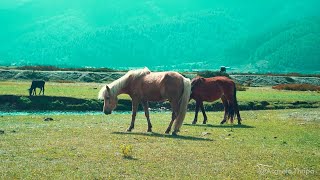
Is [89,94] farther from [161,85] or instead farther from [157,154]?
[157,154]

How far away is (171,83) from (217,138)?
3.21 m

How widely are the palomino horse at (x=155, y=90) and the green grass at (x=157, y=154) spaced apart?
3.48ft

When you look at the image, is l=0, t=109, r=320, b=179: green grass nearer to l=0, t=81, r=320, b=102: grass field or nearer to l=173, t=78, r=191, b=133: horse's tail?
l=173, t=78, r=191, b=133: horse's tail

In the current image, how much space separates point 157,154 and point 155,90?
21.0 feet

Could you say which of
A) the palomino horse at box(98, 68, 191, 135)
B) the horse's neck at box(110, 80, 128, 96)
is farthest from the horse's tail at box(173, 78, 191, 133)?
the horse's neck at box(110, 80, 128, 96)

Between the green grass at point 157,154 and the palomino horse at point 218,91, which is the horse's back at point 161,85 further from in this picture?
the palomino horse at point 218,91

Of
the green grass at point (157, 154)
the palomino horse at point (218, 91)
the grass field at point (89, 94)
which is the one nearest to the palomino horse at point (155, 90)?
the green grass at point (157, 154)

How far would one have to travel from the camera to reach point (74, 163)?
1316cm

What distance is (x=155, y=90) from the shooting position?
20.9 meters

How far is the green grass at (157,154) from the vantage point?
40.1 feet

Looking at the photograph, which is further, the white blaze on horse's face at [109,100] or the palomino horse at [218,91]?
the palomino horse at [218,91]

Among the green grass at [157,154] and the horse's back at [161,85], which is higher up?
the horse's back at [161,85]

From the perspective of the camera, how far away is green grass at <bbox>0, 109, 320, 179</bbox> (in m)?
12.2

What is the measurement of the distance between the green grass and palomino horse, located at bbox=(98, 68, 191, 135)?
106 cm
